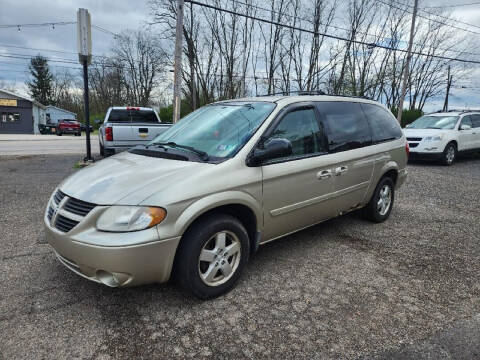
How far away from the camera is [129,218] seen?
237 centimetres

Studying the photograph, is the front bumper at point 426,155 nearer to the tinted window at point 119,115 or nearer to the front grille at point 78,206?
the tinted window at point 119,115

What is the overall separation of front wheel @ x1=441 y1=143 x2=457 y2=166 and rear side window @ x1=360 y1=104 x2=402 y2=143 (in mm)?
7250

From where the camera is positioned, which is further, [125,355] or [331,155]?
[331,155]

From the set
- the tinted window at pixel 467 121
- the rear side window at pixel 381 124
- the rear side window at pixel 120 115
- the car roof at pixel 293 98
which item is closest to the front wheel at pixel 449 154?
the tinted window at pixel 467 121

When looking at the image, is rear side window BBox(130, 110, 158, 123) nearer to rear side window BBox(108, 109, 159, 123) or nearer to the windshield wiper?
rear side window BBox(108, 109, 159, 123)

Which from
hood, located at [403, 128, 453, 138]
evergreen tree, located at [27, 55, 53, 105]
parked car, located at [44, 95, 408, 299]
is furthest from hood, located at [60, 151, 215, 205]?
evergreen tree, located at [27, 55, 53, 105]

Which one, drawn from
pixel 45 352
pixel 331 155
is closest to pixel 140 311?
pixel 45 352

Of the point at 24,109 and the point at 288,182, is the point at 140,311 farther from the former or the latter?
the point at 24,109

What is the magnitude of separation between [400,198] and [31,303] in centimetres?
623

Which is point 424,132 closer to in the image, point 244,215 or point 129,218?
point 244,215

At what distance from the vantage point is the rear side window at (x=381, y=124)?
4527mm

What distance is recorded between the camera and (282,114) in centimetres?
334

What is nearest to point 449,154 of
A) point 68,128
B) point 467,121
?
point 467,121

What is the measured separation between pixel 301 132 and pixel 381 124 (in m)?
1.83
